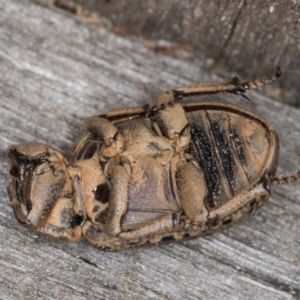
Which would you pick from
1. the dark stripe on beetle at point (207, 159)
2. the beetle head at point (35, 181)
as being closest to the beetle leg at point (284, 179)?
the dark stripe on beetle at point (207, 159)

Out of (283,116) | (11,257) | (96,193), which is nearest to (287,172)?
(283,116)

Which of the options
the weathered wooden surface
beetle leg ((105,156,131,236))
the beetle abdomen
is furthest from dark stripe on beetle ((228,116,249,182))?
beetle leg ((105,156,131,236))

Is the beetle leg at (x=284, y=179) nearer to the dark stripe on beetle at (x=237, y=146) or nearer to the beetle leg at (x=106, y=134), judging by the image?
the dark stripe on beetle at (x=237, y=146)

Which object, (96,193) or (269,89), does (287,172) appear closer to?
(269,89)

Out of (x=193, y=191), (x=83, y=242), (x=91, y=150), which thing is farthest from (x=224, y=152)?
(x=83, y=242)

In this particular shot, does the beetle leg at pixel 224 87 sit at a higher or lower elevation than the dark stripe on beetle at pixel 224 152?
higher

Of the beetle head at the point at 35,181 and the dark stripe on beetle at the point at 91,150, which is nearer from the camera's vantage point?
the beetle head at the point at 35,181

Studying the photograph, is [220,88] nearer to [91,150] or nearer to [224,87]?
[224,87]
